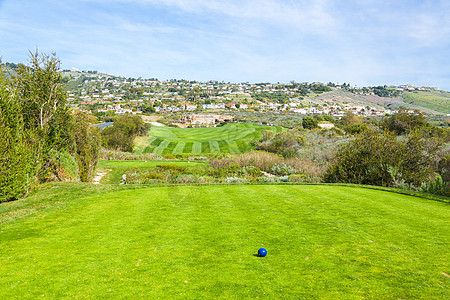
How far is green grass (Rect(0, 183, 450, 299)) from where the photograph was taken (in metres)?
4.34

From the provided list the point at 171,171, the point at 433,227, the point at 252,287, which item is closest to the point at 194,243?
the point at 252,287

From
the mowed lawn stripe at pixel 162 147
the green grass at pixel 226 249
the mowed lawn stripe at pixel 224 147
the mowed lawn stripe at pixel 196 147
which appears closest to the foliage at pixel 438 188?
the green grass at pixel 226 249

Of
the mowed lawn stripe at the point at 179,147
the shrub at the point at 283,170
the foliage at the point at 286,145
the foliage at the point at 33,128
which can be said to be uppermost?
the foliage at the point at 33,128

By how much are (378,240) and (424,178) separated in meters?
10.7

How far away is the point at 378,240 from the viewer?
6.16 m

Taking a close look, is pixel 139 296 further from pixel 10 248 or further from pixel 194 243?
pixel 10 248

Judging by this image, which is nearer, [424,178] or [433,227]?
[433,227]

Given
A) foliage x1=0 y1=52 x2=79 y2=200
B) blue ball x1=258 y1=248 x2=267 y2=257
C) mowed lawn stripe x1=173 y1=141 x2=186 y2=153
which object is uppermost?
foliage x1=0 y1=52 x2=79 y2=200

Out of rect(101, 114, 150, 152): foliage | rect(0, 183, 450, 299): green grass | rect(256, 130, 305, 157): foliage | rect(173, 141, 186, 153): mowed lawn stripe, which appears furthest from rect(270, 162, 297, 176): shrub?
rect(101, 114, 150, 152): foliage

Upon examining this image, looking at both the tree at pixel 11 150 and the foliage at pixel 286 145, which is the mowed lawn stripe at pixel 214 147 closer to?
the foliage at pixel 286 145

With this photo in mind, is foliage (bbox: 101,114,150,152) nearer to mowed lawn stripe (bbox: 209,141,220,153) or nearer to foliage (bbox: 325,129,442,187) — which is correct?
mowed lawn stripe (bbox: 209,141,220,153)

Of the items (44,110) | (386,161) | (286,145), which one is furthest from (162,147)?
(386,161)

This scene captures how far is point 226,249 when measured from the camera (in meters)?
5.84

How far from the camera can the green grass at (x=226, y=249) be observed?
14.3 feet
